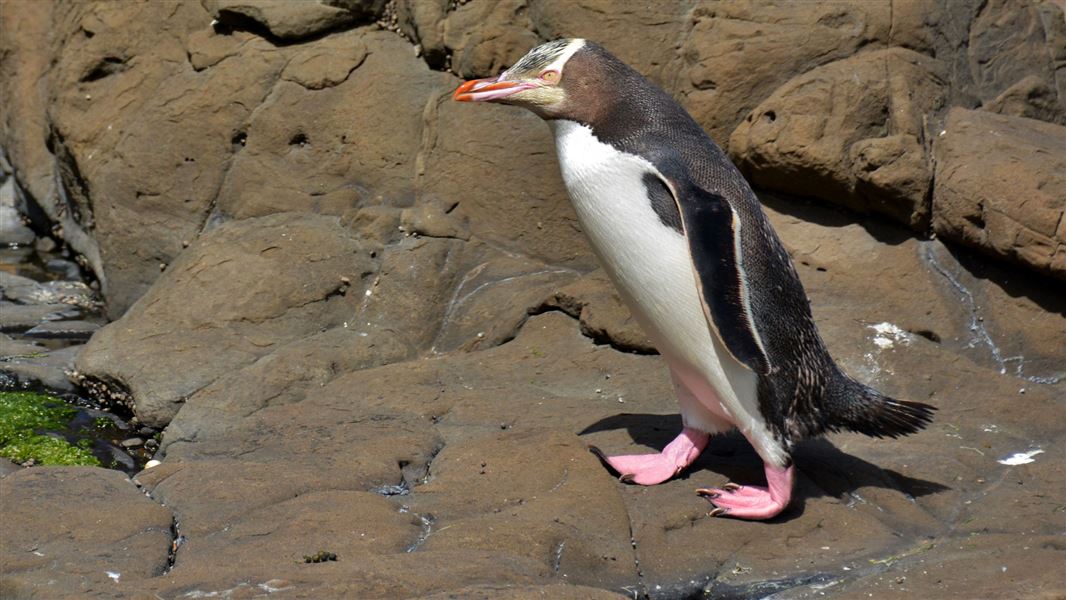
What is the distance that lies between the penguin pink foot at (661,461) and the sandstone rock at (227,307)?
213cm

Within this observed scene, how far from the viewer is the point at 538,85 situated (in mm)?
4395

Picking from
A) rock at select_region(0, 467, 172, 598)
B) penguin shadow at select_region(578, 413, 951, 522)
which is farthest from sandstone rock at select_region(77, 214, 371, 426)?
penguin shadow at select_region(578, 413, 951, 522)

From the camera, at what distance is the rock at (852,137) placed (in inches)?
230

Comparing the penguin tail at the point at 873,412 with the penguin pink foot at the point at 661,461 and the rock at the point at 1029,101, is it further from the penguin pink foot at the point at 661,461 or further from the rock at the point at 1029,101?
the rock at the point at 1029,101

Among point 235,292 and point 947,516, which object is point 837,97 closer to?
point 947,516

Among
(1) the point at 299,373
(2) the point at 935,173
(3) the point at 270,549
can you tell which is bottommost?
(1) the point at 299,373

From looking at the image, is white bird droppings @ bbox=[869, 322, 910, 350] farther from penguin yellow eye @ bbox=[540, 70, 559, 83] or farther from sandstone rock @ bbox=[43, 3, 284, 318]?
sandstone rock @ bbox=[43, 3, 284, 318]

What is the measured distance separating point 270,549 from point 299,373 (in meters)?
2.07

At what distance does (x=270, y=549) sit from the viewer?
367 centimetres

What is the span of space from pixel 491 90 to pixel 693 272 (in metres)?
0.96

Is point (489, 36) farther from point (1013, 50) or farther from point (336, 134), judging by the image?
point (1013, 50)

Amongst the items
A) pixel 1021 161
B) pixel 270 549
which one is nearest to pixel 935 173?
pixel 1021 161

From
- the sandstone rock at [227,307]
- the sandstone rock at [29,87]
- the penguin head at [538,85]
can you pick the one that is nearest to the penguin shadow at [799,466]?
the penguin head at [538,85]

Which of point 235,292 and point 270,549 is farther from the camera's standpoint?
point 235,292
